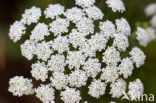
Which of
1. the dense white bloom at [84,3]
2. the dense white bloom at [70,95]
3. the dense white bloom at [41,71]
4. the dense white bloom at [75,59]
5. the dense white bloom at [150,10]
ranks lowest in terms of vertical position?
the dense white bloom at [70,95]

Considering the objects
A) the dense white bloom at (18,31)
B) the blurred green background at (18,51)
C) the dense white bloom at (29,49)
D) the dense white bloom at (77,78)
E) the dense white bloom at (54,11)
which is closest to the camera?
Answer: the dense white bloom at (77,78)

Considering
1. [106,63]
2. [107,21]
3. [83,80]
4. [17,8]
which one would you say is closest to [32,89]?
[83,80]

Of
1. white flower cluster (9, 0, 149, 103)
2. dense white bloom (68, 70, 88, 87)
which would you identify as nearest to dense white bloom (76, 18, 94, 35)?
white flower cluster (9, 0, 149, 103)

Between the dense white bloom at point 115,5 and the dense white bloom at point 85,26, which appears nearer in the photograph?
the dense white bloom at point 85,26

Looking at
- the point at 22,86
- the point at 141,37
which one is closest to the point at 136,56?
the point at 141,37

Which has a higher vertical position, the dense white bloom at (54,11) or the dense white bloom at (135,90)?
the dense white bloom at (54,11)

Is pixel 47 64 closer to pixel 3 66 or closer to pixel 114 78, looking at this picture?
pixel 114 78

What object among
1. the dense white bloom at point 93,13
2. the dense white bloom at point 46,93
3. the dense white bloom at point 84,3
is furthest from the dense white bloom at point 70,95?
the dense white bloom at point 84,3

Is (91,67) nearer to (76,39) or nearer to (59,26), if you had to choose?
(76,39)

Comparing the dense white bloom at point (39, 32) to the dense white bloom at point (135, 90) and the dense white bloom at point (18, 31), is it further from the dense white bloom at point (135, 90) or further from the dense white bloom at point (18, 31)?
the dense white bloom at point (135, 90)
